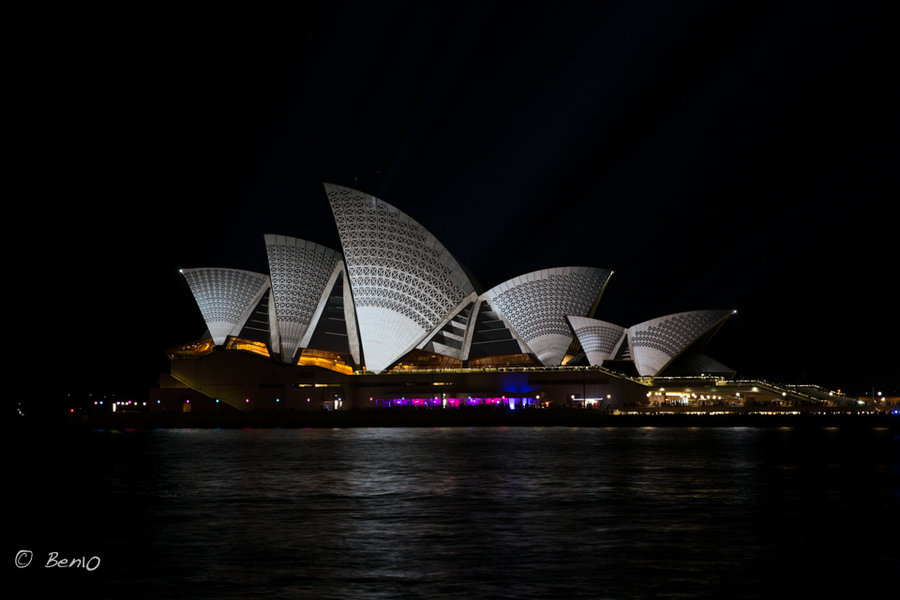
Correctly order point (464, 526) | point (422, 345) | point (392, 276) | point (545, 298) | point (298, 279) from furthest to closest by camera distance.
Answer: point (545, 298) → point (422, 345) → point (298, 279) → point (392, 276) → point (464, 526)

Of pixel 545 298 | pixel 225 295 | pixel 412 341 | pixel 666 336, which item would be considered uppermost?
pixel 225 295

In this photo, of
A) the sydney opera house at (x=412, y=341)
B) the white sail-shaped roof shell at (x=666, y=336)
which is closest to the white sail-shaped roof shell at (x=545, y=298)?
the sydney opera house at (x=412, y=341)

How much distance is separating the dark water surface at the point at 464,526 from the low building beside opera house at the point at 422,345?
1472 inches

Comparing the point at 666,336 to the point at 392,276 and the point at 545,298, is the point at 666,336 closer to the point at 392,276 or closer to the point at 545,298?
the point at 545,298

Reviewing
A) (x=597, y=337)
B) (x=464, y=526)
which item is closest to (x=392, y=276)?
(x=597, y=337)

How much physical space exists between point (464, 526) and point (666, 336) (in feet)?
201

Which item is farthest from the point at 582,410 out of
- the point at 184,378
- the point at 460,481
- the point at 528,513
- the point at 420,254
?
the point at 528,513

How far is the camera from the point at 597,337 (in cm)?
7894

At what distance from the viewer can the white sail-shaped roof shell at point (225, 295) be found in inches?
3054

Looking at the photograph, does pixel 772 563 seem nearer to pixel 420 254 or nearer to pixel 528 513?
pixel 528 513

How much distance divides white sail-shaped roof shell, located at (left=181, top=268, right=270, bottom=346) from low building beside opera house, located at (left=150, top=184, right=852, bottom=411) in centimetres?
11

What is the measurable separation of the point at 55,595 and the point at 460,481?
15.5 metres

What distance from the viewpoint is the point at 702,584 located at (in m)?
13.5

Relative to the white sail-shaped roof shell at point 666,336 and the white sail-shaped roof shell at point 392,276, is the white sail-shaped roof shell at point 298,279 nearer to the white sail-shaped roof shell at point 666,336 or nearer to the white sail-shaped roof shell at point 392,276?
the white sail-shaped roof shell at point 392,276
